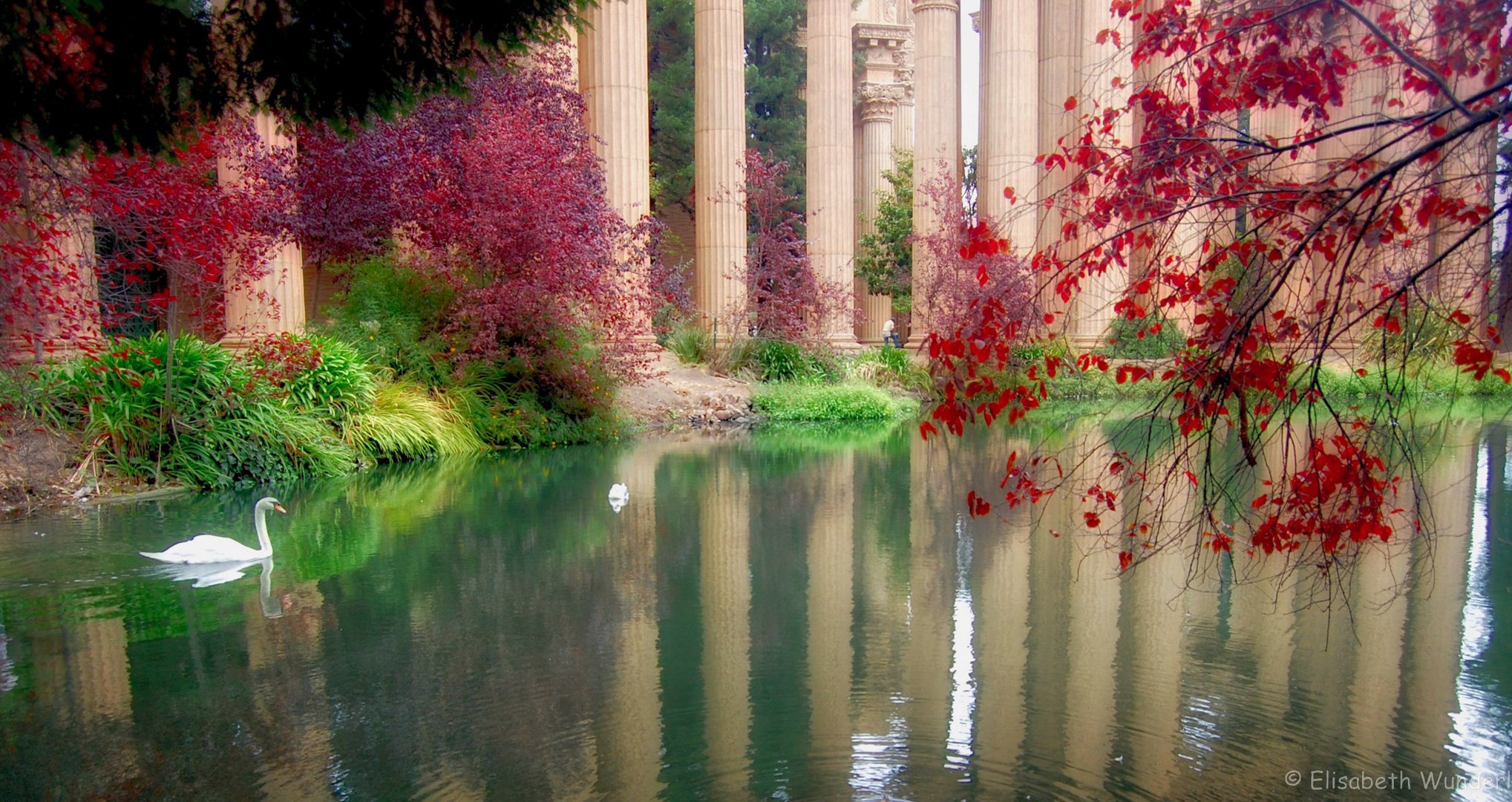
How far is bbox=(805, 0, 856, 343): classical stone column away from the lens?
2330 centimetres

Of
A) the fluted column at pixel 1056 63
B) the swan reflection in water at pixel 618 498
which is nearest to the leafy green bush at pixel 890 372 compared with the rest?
the fluted column at pixel 1056 63

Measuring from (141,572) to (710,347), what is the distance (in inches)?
578

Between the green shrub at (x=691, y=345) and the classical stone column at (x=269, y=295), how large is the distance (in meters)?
7.99

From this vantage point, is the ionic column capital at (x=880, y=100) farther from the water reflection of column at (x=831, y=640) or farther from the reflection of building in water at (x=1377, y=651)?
the reflection of building in water at (x=1377, y=651)

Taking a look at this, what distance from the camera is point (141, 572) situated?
803 centimetres

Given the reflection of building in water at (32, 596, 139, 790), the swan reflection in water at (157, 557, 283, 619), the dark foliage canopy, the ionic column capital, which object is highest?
the ionic column capital

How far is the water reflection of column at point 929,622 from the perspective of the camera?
4988 millimetres

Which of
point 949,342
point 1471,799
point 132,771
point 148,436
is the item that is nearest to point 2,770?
point 132,771

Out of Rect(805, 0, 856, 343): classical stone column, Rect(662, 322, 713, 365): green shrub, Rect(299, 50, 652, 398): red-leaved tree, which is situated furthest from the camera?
Rect(805, 0, 856, 343): classical stone column

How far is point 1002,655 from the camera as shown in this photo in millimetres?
6121

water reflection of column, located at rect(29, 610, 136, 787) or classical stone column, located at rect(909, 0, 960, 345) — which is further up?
classical stone column, located at rect(909, 0, 960, 345)

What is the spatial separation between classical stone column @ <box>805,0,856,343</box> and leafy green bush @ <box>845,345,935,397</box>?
603mm

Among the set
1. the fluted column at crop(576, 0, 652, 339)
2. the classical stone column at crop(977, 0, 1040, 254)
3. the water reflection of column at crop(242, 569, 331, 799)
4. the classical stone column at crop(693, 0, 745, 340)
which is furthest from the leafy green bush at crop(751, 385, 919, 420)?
the water reflection of column at crop(242, 569, 331, 799)

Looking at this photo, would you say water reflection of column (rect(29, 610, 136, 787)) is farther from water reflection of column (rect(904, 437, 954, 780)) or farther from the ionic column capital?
the ionic column capital
